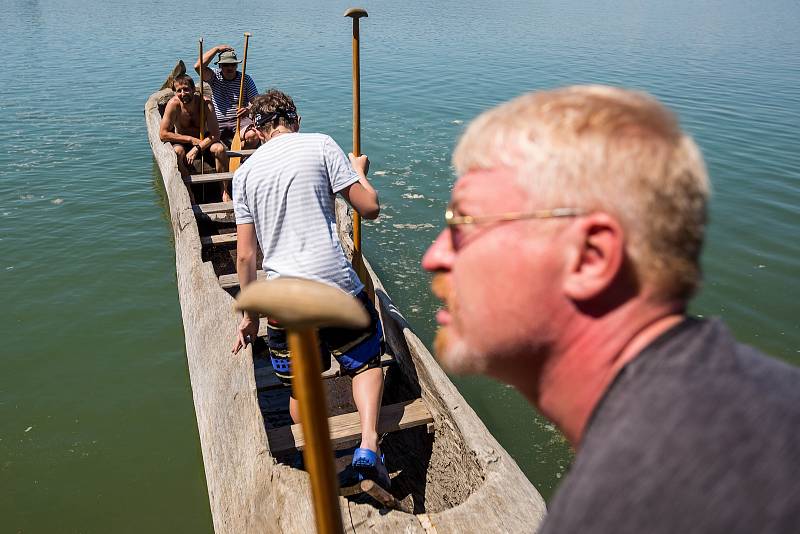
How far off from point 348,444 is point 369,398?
1110 millimetres

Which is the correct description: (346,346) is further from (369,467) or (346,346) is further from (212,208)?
(212,208)

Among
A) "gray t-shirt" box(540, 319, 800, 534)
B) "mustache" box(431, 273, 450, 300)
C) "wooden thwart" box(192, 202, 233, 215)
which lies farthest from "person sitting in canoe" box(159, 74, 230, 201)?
"gray t-shirt" box(540, 319, 800, 534)

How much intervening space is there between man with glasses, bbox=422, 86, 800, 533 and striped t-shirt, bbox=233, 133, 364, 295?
1.88m

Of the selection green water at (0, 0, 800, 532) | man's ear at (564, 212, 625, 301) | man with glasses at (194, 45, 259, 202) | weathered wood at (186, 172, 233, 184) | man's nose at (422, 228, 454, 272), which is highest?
man's ear at (564, 212, 625, 301)

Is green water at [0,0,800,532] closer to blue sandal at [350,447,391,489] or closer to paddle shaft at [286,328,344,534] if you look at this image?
blue sandal at [350,447,391,489]

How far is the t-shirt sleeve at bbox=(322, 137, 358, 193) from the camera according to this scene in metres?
3.05

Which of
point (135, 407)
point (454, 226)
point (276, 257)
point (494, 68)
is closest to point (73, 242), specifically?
point (135, 407)

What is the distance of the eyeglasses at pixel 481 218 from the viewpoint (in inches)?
38.7

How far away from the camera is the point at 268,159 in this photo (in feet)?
9.84

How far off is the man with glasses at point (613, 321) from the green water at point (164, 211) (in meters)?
4.15

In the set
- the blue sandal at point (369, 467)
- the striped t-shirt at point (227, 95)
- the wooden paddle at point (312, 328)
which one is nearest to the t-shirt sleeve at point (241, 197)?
the blue sandal at point (369, 467)

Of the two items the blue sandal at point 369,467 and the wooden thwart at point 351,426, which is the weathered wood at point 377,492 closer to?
the blue sandal at point 369,467

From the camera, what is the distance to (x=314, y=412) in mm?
952

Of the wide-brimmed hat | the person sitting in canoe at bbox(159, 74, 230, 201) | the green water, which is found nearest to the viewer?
the green water
